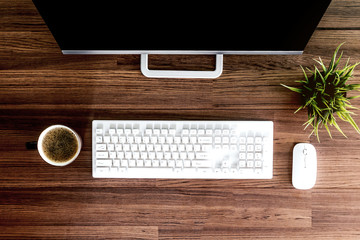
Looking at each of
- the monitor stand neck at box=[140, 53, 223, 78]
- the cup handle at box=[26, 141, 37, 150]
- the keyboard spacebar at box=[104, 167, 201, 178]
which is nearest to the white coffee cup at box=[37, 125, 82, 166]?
the cup handle at box=[26, 141, 37, 150]

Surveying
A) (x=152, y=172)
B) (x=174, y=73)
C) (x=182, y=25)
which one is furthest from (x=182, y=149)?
(x=182, y=25)

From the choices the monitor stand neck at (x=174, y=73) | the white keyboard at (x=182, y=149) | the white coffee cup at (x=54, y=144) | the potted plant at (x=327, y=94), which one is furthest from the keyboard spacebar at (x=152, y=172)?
the potted plant at (x=327, y=94)

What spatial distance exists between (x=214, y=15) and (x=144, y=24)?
0.16 m

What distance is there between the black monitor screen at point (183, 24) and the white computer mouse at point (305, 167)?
0.27 meters

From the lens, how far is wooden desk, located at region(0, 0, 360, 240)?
808mm

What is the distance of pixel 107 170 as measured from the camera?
0.78 m

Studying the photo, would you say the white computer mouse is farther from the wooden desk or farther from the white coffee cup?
the white coffee cup

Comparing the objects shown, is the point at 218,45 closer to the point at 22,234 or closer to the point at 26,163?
the point at 26,163

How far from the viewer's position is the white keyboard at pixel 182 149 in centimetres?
77

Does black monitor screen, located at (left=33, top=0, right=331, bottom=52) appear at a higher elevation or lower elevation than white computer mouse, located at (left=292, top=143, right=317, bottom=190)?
higher

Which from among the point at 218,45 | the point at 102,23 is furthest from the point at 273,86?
the point at 102,23

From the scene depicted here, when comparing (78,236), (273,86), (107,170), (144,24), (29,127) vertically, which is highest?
(144,24)

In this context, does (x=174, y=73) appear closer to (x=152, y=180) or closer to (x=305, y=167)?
(x=152, y=180)

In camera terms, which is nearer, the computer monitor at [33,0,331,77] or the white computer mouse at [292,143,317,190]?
the computer monitor at [33,0,331,77]
